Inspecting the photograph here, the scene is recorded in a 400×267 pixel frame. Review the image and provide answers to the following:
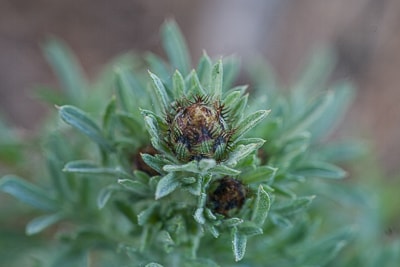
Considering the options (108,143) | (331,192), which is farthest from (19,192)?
(331,192)

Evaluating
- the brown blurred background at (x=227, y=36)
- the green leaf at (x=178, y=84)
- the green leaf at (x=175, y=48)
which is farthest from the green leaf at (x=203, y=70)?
the brown blurred background at (x=227, y=36)

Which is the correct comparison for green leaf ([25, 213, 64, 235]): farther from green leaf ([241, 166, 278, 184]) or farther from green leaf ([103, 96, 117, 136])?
green leaf ([241, 166, 278, 184])

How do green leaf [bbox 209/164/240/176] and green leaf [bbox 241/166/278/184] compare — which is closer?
green leaf [bbox 209/164/240/176]

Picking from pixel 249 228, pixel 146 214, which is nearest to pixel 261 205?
pixel 249 228

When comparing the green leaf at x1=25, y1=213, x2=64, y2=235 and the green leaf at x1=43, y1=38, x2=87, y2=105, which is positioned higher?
the green leaf at x1=43, y1=38, x2=87, y2=105

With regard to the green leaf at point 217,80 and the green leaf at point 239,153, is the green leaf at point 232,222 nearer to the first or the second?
the green leaf at point 239,153

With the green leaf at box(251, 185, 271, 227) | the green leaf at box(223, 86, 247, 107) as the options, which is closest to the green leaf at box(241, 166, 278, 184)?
the green leaf at box(251, 185, 271, 227)
